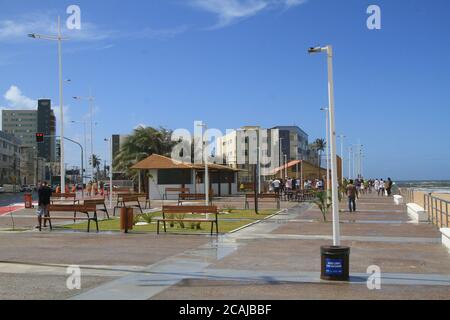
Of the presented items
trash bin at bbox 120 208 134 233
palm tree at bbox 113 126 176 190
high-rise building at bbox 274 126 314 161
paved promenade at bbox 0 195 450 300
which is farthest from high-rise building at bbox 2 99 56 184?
paved promenade at bbox 0 195 450 300

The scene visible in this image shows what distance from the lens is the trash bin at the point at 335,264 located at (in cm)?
916

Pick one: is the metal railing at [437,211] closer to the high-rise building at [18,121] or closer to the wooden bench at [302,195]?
the wooden bench at [302,195]

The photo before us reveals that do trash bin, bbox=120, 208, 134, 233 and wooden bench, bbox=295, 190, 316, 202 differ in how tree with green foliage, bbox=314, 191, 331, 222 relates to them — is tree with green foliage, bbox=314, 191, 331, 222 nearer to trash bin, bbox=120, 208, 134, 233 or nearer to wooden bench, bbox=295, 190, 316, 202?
trash bin, bbox=120, 208, 134, 233

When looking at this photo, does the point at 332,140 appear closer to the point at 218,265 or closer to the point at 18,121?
the point at 218,265

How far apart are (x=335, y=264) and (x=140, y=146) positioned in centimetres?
5403

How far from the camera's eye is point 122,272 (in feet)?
32.7

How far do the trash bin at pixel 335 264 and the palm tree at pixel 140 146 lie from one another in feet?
171

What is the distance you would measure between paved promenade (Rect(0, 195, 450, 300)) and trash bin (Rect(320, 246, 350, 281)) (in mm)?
201

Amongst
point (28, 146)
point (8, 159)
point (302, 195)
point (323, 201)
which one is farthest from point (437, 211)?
point (28, 146)

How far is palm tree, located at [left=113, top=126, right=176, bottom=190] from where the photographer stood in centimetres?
6131

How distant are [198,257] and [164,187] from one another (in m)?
31.9

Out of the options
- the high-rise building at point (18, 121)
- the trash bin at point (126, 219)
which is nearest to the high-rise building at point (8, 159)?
the high-rise building at point (18, 121)
